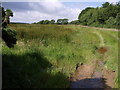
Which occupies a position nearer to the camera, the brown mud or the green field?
the green field

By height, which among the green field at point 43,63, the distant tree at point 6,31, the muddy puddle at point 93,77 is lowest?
the muddy puddle at point 93,77

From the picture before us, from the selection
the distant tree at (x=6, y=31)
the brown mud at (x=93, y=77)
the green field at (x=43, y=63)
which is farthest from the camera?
the brown mud at (x=93, y=77)

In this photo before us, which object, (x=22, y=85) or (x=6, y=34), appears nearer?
(x=22, y=85)

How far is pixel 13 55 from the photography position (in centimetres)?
934

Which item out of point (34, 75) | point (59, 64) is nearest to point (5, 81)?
point (34, 75)

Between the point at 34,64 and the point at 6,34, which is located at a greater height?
the point at 6,34

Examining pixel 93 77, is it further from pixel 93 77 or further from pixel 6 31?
pixel 6 31

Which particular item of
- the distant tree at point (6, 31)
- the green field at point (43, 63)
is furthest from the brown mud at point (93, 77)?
Answer: the distant tree at point (6, 31)

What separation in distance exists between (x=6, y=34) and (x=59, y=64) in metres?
3.54

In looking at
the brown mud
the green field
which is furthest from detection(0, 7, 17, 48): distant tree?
the brown mud

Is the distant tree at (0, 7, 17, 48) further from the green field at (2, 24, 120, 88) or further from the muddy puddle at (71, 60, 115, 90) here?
the muddy puddle at (71, 60, 115, 90)

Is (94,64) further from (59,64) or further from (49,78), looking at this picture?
(49,78)

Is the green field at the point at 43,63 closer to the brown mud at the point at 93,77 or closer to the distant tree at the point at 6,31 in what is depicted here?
the brown mud at the point at 93,77

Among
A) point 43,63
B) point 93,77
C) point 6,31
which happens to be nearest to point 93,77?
point 93,77
